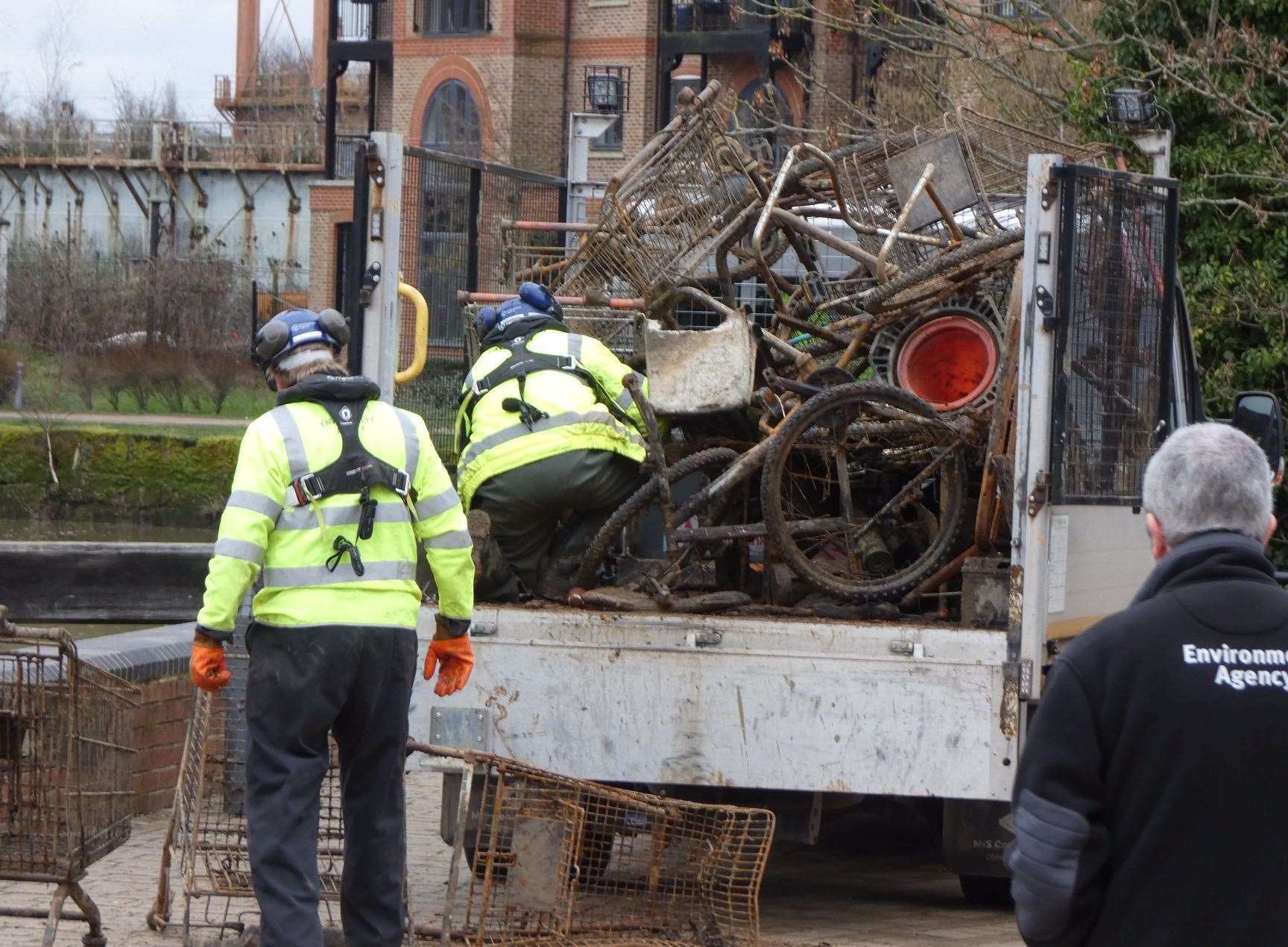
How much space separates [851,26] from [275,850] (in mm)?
10375

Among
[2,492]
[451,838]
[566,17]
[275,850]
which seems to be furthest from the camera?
[566,17]

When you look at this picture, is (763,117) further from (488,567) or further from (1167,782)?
(1167,782)

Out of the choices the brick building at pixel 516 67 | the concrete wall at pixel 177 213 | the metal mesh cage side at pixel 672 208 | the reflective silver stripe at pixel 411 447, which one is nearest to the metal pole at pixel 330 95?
the brick building at pixel 516 67

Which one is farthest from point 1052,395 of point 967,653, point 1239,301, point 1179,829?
point 1239,301

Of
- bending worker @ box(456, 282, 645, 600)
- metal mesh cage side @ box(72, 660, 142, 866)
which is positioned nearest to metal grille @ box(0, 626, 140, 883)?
metal mesh cage side @ box(72, 660, 142, 866)

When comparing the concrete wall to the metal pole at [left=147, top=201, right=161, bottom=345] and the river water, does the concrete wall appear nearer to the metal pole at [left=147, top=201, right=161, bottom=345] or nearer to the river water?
the metal pole at [left=147, top=201, right=161, bottom=345]

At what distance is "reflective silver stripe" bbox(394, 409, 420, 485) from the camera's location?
5.30 meters

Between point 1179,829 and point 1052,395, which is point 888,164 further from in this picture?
point 1179,829

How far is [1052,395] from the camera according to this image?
582 centimetres

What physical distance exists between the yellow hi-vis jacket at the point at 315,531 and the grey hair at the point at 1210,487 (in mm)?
2644

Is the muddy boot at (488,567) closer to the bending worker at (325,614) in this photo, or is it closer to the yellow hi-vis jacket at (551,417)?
the yellow hi-vis jacket at (551,417)

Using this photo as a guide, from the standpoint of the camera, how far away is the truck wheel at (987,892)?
6.90m

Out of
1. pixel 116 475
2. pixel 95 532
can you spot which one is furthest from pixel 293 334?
pixel 116 475

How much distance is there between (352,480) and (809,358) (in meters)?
2.31
